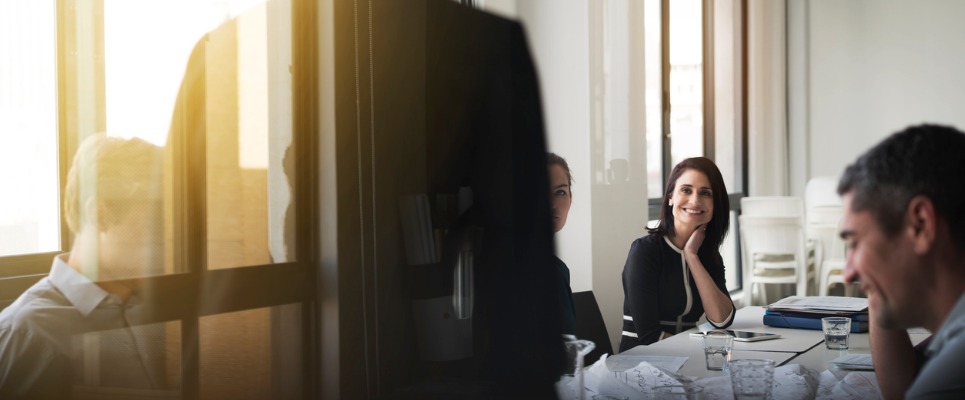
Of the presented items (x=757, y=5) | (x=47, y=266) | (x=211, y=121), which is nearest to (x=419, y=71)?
(x=211, y=121)

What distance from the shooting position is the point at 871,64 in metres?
1.51

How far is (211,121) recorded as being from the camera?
128cm

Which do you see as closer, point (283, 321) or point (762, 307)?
point (283, 321)

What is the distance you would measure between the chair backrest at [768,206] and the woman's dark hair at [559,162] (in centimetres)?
49

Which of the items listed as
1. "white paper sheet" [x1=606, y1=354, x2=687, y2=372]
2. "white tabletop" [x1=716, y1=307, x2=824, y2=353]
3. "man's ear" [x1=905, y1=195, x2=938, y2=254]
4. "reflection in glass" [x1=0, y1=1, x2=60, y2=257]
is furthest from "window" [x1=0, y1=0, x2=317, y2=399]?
"man's ear" [x1=905, y1=195, x2=938, y2=254]

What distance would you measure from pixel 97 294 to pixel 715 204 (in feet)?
4.14

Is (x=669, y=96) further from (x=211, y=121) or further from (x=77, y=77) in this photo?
(x=77, y=77)

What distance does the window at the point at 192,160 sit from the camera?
3.27 feet

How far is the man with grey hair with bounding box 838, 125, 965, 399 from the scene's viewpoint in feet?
2.30

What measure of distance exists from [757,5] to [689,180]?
0.40 m

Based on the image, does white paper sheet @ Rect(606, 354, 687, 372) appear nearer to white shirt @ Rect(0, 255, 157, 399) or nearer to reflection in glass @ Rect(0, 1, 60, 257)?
white shirt @ Rect(0, 255, 157, 399)

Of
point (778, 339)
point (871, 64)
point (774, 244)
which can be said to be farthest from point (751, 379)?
point (774, 244)

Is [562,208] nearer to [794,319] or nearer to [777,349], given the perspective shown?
[777,349]

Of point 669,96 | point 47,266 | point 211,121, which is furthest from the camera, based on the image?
point 669,96
